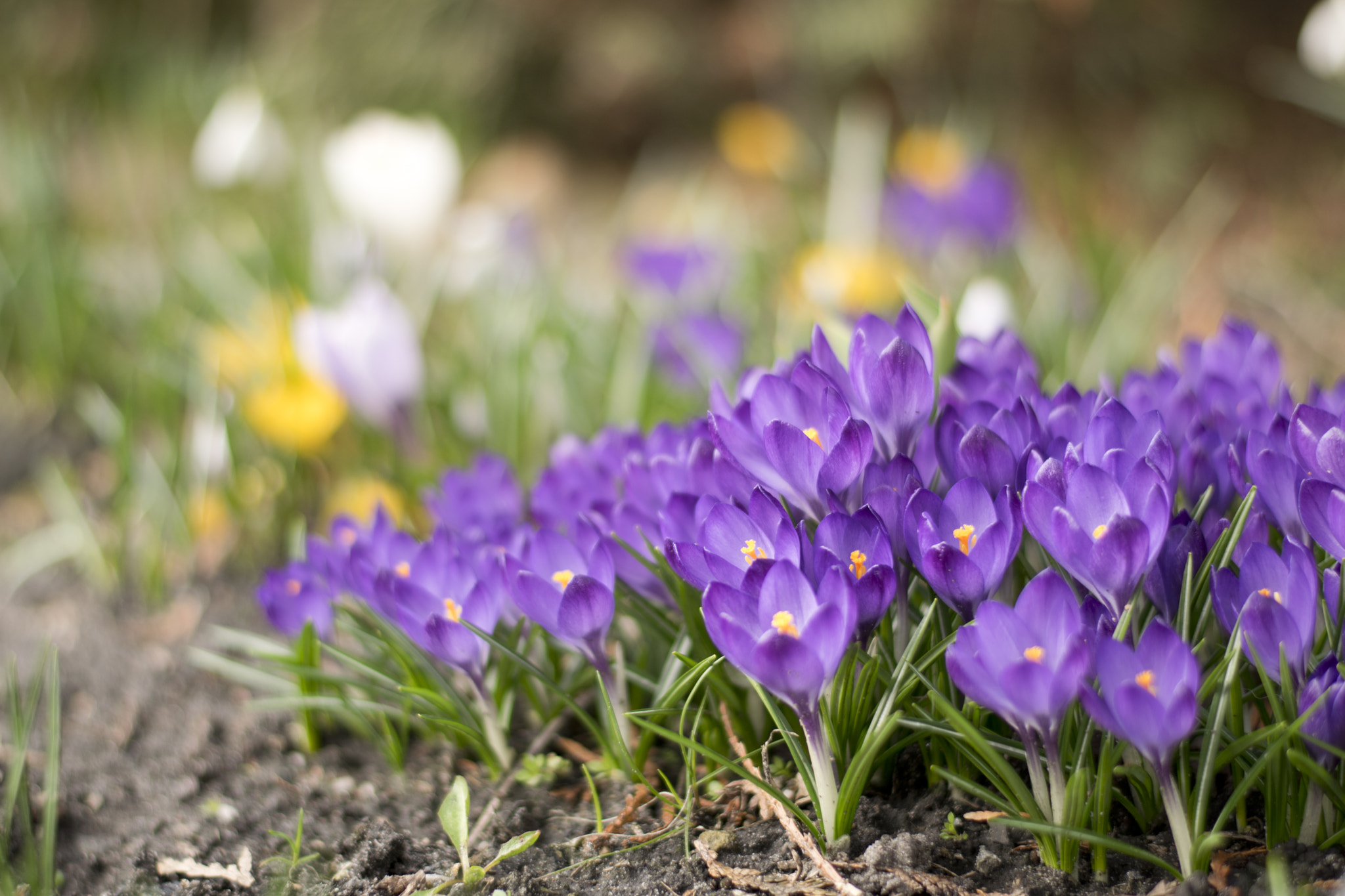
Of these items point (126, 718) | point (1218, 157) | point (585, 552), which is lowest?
point (126, 718)

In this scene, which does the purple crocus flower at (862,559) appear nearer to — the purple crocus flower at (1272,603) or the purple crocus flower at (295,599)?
the purple crocus flower at (1272,603)

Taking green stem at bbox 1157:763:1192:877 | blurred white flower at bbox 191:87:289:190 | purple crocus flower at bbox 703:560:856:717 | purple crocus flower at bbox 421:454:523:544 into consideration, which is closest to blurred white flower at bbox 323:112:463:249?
blurred white flower at bbox 191:87:289:190

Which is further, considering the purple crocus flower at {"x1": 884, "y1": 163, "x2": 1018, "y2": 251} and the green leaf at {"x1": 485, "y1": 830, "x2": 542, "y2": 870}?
the purple crocus flower at {"x1": 884, "y1": 163, "x2": 1018, "y2": 251}

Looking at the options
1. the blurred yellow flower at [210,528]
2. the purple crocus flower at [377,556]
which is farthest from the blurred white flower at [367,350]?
the purple crocus flower at [377,556]

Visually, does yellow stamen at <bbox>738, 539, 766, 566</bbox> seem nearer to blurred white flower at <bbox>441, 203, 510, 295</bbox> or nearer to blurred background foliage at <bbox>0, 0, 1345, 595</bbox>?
blurred background foliage at <bbox>0, 0, 1345, 595</bbox>

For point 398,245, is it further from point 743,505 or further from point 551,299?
point 743,505

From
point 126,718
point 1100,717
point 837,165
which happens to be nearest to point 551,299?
point 837,165
